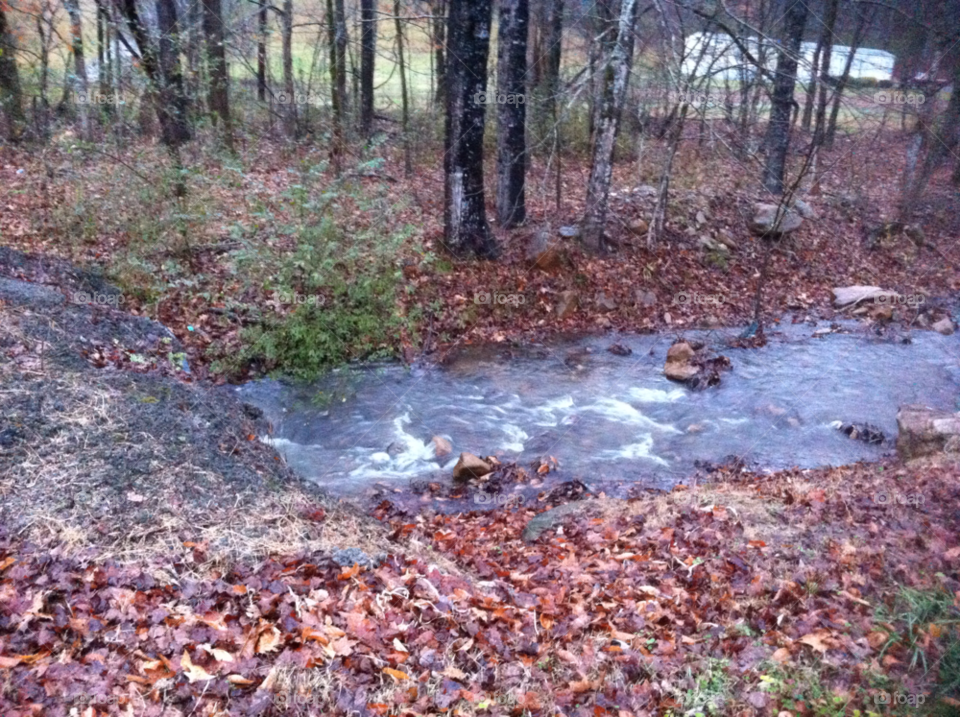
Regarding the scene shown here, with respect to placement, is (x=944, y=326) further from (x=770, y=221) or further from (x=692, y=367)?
(x=692, y=367)

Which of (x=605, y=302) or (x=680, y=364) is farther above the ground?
(x=605, y=302)

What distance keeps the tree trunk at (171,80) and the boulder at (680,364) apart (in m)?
8.81

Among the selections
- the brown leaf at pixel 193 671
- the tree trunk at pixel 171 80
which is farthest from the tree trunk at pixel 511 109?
the brown leaf at pixel 193 671

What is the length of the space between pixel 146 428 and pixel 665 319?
9029 mm

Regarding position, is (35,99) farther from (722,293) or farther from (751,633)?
(751,633)

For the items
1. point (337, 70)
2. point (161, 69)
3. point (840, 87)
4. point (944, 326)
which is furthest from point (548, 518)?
point (337, 70)

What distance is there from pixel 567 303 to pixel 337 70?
6.54 m

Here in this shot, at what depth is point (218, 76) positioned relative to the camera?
15391 mm

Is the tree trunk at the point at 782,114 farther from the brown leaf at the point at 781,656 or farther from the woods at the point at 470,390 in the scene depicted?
the brown leaf at the point at 781,656

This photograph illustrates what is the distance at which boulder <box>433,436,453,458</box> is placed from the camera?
8633mm

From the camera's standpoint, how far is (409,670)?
13.0ft

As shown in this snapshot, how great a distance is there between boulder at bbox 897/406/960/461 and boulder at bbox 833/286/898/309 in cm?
587

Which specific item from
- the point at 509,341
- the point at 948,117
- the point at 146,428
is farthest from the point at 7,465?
the point at 948,117

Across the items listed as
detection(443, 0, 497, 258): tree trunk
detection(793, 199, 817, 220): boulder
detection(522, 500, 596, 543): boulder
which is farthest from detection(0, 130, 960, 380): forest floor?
detection(522, 500, 596, 543): boulder
